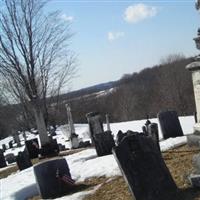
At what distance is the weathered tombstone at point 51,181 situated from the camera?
317 inches

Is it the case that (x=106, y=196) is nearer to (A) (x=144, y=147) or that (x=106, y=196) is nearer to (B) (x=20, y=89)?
(A) (x=144, y=147)

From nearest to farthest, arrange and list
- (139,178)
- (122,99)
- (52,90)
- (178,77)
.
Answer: (139,178)
(52,90)
(178,77)
(122,99)

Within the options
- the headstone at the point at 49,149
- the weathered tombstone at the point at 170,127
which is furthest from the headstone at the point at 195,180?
the headstone at the point at 49,149

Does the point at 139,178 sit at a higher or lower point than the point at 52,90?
lower

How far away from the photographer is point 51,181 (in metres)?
8.09

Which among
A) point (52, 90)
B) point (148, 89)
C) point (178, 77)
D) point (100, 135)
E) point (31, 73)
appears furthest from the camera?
point (148, 89)

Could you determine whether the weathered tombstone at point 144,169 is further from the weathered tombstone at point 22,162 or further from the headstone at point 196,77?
the weathered tombstone at point 22,162

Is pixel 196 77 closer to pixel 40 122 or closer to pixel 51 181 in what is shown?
pixel 51 181

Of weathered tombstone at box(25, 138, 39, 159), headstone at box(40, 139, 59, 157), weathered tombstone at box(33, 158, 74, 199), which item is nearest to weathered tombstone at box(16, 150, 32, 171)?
headstone at box(40, 139, 59, 157)

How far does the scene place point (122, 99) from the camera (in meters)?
68.8

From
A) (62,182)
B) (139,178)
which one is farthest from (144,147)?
(62,182)

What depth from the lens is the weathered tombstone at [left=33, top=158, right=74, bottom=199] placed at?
8055mm

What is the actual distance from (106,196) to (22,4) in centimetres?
1313

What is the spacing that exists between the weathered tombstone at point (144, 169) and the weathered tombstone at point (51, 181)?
8.08ft
